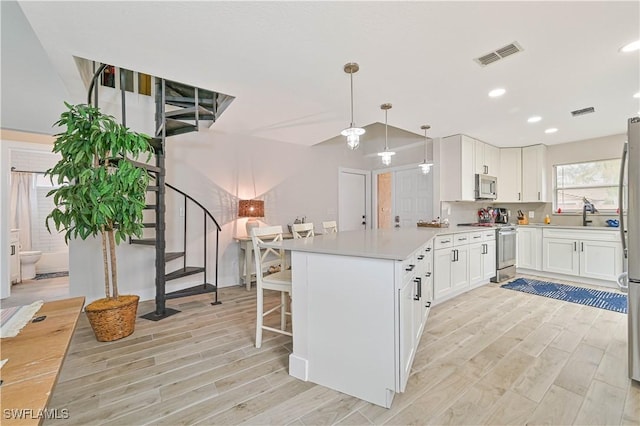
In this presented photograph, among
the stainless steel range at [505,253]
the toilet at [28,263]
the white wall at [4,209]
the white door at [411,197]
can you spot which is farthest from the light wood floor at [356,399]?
the toilet at [28,263]

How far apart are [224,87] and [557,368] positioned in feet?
11.9

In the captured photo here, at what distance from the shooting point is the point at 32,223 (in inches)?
214

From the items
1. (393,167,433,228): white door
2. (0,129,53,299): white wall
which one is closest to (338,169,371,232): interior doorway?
(393,167,433,228): white door

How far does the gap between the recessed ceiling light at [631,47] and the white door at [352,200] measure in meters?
4.14

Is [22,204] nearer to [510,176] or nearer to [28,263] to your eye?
[28,263]

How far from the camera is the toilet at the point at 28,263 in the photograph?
16.0ft

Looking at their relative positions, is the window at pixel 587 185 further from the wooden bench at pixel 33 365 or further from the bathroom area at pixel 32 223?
the bathroom area at pixel 32 223

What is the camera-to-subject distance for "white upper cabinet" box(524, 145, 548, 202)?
16.5ft

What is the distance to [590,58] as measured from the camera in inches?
89.0

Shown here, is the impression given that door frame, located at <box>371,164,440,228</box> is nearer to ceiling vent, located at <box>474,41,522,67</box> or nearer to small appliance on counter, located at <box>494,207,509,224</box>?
small appliance on counter, located at <box>494,207,509,224</box>

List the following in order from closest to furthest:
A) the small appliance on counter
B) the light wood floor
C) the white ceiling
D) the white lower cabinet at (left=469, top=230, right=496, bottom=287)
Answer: the light wood floor → the white ceiling → the white lower cabinet at (left=469, top=230, right=496, bottom=287) → the small appliance on counter

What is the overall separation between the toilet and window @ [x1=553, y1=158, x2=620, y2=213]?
9284 millimetres

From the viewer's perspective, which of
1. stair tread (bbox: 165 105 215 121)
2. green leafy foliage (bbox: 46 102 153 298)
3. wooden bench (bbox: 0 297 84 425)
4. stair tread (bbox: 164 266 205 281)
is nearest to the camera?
wooden bench (bbox: 0 297 84 425)

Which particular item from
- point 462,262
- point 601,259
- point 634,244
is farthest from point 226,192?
point 601,259
